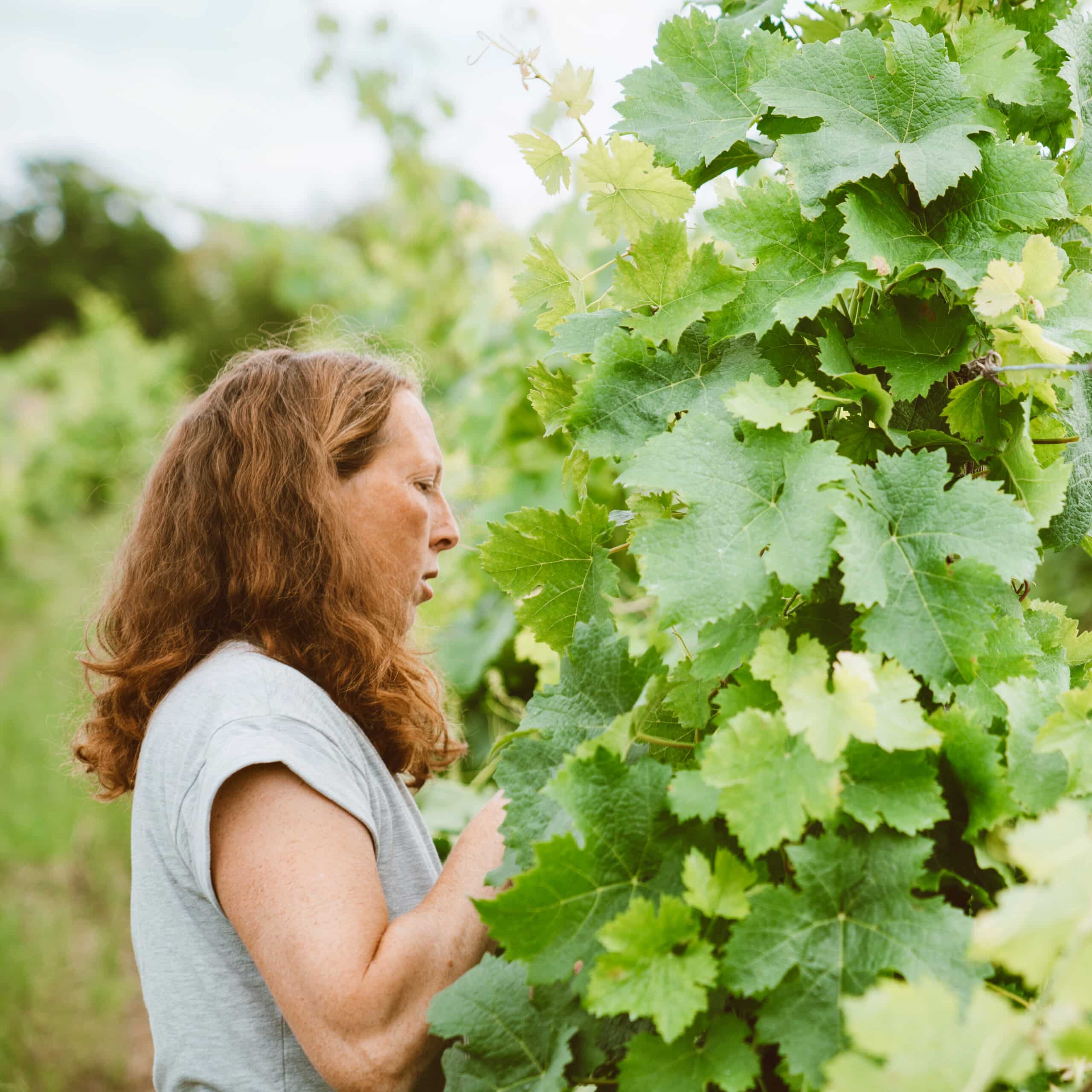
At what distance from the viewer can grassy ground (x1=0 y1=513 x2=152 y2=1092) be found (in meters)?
3.90

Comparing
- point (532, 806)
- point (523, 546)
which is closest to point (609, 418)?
point (523, 546)

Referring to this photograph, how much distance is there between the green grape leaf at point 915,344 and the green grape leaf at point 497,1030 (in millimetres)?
761

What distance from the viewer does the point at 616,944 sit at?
80cm

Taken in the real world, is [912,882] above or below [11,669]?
above

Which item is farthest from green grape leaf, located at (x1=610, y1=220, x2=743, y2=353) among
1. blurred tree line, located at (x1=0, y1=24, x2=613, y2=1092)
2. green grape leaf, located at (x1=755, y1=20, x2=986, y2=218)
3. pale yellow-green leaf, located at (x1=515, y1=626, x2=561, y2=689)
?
pale yellow-green leaf, located at (x1=515, y1=626, x2=561, y2=689)

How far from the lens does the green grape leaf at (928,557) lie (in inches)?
33.9

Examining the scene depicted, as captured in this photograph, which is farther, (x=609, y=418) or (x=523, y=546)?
(x=523, y=546)

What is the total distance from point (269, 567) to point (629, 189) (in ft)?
2.61

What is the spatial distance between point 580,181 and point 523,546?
0.45 meters

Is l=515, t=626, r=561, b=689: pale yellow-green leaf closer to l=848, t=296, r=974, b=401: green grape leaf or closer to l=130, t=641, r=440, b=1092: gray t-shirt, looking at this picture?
l=130, t=641, r=440, b=1092: gray t-shirt

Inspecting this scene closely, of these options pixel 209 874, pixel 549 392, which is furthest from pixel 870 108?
pixel 209 874

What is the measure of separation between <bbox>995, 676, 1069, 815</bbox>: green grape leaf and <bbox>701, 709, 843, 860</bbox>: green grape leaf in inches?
7.9

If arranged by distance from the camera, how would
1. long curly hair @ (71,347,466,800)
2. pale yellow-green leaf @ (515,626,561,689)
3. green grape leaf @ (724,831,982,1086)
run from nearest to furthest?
green grape leaf @ (724,831,982,1086) < long curly hair @ (71,347,466,800) < pale yellow-green leaf @ (515,626,561,689)

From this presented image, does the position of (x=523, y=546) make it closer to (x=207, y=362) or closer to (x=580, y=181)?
(x=580, y=181)
